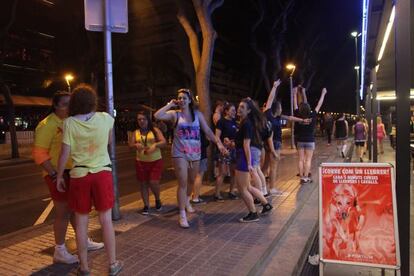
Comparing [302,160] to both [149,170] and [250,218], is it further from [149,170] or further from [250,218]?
[149,170]

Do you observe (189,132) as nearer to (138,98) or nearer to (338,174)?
(338,174)

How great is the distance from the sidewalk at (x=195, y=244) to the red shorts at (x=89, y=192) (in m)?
0.75

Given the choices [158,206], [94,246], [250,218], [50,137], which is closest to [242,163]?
[250,218]

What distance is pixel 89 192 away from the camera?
150 inches

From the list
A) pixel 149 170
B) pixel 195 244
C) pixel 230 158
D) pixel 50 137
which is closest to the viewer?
pixel 50 137

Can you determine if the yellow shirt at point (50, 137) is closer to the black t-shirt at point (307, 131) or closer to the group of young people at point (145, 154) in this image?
the group of young people at point (145, 154)

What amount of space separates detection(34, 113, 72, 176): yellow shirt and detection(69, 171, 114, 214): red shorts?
0.62 metres

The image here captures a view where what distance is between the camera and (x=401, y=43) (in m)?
3.41

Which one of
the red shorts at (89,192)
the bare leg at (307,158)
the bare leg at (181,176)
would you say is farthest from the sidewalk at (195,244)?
the bare leg at (307,158)

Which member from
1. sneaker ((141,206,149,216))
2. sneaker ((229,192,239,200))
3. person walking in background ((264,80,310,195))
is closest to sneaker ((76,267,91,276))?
sneaker ((141,206,149,216))

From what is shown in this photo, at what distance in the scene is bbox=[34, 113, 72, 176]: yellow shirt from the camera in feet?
13.8

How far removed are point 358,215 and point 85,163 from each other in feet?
8.64

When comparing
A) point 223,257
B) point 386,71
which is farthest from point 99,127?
point 386,71

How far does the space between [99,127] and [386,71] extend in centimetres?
1771
